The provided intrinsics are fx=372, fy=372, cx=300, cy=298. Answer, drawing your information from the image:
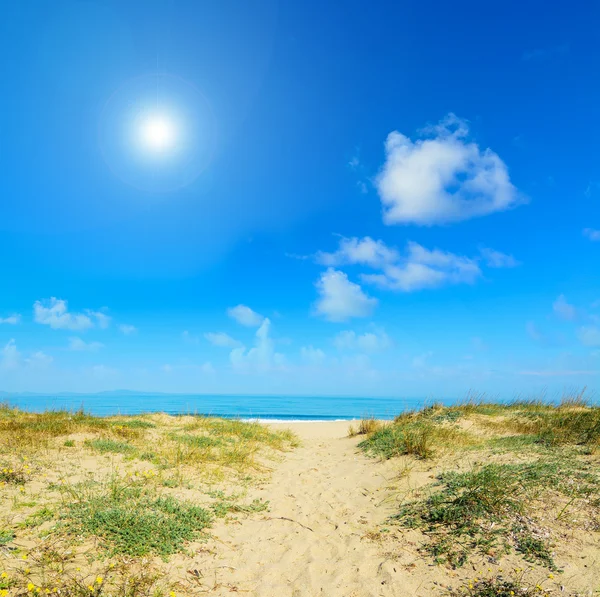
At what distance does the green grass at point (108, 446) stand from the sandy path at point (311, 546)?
4088 millimetres

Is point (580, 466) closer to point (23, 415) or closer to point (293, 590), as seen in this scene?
point (293, 590)

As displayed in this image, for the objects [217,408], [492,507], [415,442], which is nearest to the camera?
[492,507]

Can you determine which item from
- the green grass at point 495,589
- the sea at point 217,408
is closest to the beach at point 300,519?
the green grass at point 495,589

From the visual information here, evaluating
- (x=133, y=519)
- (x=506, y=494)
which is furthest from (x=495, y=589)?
(x=133, y=519)

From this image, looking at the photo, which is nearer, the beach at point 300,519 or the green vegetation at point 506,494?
the beach at point 300,519

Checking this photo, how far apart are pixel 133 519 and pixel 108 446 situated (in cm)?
498

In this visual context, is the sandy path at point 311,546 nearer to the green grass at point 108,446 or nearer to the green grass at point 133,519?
the green grass at point 133,519

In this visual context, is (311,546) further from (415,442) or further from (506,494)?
(415,442)

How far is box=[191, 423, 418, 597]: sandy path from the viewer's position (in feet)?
16.2

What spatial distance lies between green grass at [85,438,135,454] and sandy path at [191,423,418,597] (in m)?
4.09

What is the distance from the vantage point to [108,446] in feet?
33.0

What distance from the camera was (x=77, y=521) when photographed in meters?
5.65

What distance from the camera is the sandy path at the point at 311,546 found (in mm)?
4930

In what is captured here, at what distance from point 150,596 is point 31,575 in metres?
1.40
